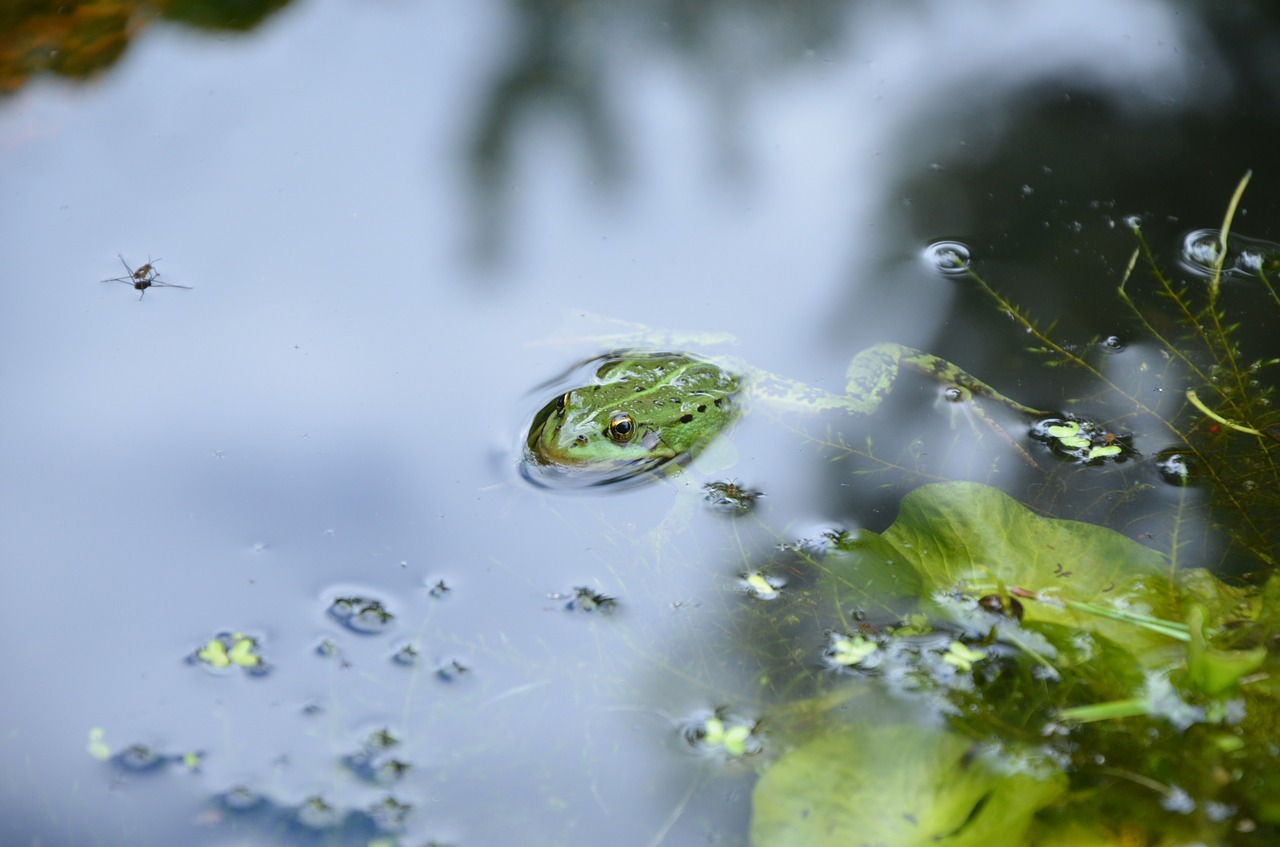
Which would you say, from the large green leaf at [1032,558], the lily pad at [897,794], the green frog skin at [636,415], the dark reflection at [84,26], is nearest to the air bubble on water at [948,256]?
the green frog skin at [636,415]

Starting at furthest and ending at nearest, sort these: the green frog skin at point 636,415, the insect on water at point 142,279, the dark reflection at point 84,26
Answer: the dark reflection at point 84,26, the insect on water at point 142,279, the green frog skin at point 636,415

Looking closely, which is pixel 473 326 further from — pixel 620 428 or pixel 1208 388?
pixel 1208 388

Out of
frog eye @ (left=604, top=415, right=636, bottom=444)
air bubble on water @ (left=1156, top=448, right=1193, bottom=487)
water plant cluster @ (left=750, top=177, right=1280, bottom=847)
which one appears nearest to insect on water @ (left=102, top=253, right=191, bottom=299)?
frog eye @ (left=604, top=415, right=636, bottom=444)

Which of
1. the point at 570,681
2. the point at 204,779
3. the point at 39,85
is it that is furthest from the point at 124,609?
the point at 39,85

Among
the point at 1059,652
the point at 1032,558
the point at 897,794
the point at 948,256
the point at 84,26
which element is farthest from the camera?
the point at 84,26

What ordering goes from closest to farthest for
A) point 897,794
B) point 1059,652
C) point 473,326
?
point 897,794 < point 1059,652 < point 473,326

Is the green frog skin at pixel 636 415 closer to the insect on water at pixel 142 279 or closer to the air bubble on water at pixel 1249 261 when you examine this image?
the insect on water at pixel 142 279

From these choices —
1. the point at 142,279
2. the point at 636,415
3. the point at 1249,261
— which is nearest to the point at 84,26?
the point at 142,279
